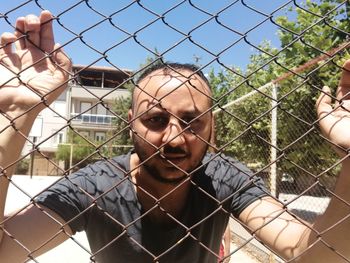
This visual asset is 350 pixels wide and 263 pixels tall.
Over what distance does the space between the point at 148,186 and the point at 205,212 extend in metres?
0.33

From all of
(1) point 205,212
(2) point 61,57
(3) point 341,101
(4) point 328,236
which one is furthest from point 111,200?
(3) point 341,101

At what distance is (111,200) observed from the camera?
2004 mm

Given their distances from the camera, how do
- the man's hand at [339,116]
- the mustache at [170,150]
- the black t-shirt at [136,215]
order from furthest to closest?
the black t-shirt at [136,215], the mustache at [170,150], the man's hand at [339,116]

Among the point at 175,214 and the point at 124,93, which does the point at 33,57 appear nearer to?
the point at 175,214

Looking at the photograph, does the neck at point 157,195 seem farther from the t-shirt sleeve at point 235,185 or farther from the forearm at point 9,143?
the forearm at point 9,143

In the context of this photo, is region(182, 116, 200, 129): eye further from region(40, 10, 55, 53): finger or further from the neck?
region(40, 10, 55, 53): finger

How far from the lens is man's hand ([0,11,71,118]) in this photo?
1.61m

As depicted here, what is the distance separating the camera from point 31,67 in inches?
64.6

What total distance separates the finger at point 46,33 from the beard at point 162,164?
0.49 m

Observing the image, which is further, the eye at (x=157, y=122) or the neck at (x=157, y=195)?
the neck at (x=157, y=195)

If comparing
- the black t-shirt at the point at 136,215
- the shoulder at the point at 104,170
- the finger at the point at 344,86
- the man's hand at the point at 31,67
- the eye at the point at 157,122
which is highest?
the man's hand at the point at 31,67

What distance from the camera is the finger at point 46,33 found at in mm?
1622

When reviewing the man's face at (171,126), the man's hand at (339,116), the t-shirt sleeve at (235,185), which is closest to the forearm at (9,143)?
the man's face at (171,126)

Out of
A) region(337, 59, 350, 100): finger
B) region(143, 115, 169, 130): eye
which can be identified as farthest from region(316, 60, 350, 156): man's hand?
region(143, 115, 169, 130): eye
